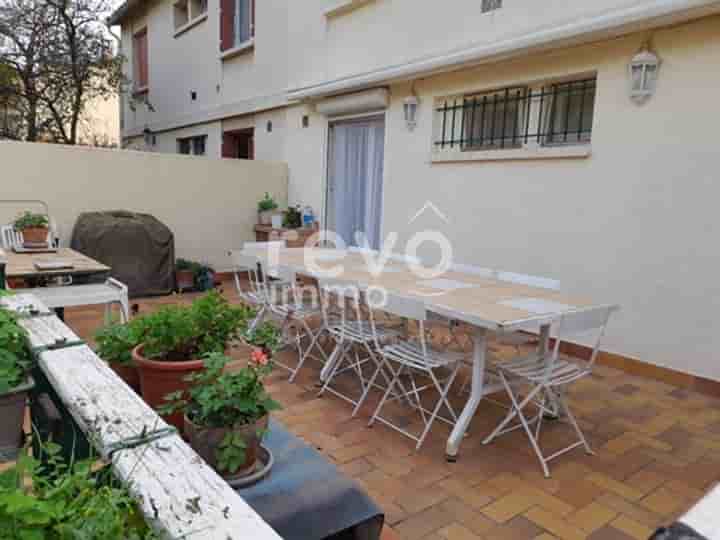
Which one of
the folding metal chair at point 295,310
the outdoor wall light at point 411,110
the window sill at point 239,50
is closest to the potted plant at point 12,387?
the folding metal chair at point 295,310

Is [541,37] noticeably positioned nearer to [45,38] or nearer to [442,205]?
[442,205]

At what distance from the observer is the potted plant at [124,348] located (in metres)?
Answer: 1.53

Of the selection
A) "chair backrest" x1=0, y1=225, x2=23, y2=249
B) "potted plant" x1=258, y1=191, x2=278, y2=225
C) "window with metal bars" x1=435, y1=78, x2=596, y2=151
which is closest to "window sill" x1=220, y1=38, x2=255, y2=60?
"potted plant" x1=258, y1=191, x2=278, y2=225

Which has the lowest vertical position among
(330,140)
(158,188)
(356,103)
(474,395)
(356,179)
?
(474,395)

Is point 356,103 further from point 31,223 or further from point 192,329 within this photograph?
point 192,329

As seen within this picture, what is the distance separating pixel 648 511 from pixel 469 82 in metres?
4.15

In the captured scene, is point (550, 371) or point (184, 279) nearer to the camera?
point (550, 371)

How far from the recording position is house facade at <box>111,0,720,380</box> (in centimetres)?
371

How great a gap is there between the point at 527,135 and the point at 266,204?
4.04 meters

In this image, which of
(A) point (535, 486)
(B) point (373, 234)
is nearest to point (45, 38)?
(B) point (373, 234)

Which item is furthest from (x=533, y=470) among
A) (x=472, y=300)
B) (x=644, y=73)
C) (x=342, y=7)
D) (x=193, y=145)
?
(x=193, y=145)

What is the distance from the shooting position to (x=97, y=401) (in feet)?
3.14

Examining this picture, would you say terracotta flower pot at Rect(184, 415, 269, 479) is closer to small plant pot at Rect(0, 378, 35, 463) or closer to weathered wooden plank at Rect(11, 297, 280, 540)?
weathered wooden plank at Rect(11, 297, 280, 540)

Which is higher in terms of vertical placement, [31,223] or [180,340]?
[31,223]
